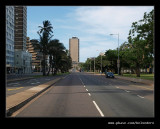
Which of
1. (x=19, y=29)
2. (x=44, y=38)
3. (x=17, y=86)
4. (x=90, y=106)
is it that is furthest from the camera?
(x=19, y=29)

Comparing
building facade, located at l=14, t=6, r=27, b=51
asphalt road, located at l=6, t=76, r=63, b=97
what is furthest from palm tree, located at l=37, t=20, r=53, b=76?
building facade, located at l=14, t=6, r=27, b=51

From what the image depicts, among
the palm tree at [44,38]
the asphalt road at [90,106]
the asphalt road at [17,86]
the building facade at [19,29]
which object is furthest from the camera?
the building facade at [19,29]

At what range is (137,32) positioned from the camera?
40.2 meters

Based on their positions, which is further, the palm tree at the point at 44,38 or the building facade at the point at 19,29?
the building facade at the point at 19,29

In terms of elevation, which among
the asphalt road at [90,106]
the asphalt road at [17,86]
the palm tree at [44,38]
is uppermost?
the palm tree at [44,38]

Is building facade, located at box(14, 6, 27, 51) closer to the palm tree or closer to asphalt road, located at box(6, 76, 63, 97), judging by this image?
the palm tree

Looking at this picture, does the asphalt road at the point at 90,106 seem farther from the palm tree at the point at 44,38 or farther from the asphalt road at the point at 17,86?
the palm tree at the point at 44,38

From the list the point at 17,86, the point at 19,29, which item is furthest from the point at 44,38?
the point at 19,29

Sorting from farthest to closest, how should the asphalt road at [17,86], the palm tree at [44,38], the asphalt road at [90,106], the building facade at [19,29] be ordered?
the building facade at [19,29], the palm tree at [44,38], the asphalt road at [17,86], the asphalt road at [90,106]

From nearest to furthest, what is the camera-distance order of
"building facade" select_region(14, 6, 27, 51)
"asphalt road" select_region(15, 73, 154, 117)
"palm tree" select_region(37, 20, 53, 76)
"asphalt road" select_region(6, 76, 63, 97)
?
"asphalt road" select_region(15, 73, 154, 117)
"asphalt road" select_region(6, 76, 63, 97)
"palm tree" select_region(37, 20, 53, 76)
"building facade" select_region(14, 6, 27, 51)

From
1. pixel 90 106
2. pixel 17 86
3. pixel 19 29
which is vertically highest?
pixel 19 29

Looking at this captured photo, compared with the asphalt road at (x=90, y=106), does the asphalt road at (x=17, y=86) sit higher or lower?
lower

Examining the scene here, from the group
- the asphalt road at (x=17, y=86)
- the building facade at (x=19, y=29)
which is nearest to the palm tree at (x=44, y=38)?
the asphalt road at (x=17, y=86)

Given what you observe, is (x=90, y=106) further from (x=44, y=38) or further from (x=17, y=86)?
(x=44, y=38)
